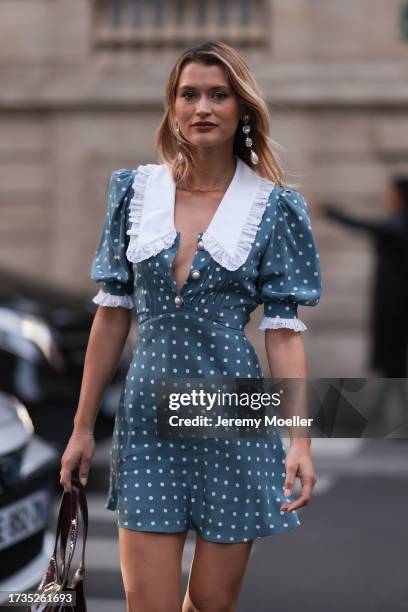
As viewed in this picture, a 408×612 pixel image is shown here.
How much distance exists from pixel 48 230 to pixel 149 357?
1159cm

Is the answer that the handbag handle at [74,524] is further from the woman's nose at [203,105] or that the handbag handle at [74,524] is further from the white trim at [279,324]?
the woman's nose at [203,105]

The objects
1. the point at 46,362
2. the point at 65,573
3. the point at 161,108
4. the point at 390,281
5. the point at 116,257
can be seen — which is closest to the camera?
the point at 65,573

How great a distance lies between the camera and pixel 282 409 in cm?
322

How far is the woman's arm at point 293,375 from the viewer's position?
314 cm

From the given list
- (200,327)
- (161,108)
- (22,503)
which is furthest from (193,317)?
(161,108)

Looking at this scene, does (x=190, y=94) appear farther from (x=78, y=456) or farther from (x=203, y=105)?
(x=78, y=456)

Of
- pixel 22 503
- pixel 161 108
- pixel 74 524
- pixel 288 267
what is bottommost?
pixel 161 108

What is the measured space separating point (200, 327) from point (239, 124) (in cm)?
52

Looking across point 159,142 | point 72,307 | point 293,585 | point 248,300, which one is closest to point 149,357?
point 248,300

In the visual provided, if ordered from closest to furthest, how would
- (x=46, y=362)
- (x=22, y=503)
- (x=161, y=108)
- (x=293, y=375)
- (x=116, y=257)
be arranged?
1. (x=293, y=375)
2. (x=116, y=257)
3. (x=22, y=503)
4. (x=46, y=362)
5. (x=161, y=108)

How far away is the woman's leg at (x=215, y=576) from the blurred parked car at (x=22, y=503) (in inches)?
42.4

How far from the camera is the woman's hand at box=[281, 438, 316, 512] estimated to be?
314 cm

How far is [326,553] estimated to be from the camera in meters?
6.14

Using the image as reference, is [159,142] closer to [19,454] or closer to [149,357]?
[149,357]
